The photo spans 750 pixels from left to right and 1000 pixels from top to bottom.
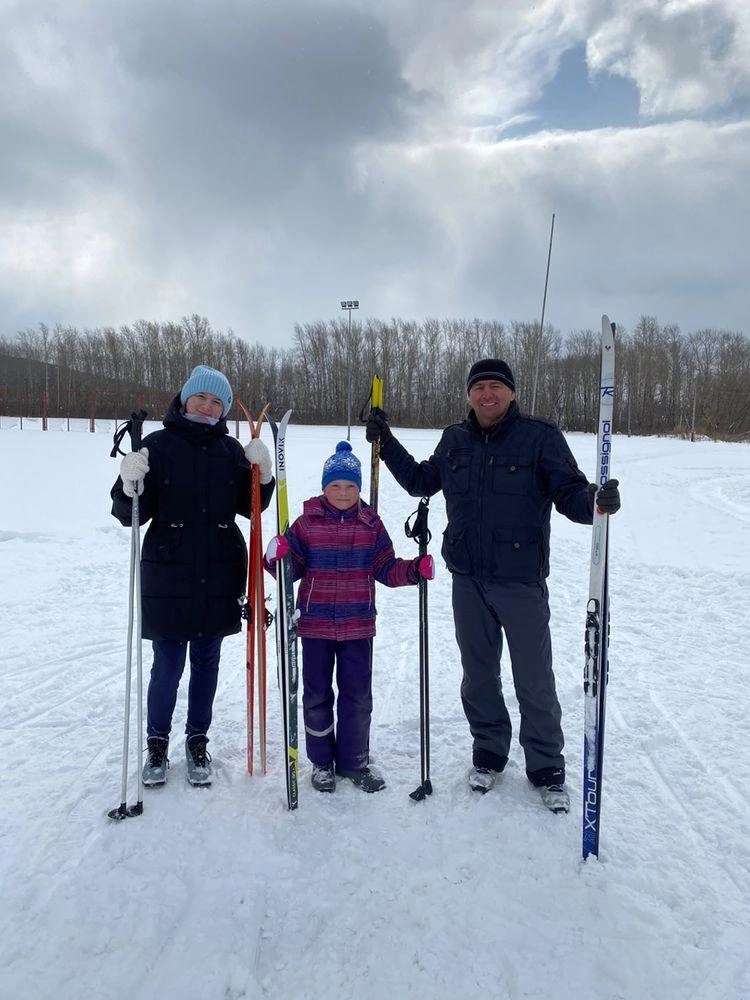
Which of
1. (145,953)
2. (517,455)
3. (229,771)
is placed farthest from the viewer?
(229,771)

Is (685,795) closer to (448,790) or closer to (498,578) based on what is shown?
(448,790)

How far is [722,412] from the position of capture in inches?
2156

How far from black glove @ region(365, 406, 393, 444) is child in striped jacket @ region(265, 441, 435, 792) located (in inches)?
15.7

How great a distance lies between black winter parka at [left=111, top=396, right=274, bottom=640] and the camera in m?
2.89

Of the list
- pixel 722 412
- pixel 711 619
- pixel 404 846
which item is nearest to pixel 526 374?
pixel 722 412

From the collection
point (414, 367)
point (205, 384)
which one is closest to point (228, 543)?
point (205, 384)

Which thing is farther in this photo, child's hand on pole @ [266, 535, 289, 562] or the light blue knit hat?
the light blue knit hat

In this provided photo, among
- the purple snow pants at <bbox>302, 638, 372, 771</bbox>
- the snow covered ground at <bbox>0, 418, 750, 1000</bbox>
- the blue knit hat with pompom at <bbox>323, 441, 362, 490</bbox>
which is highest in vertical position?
the blue knit hat with pompom at <bbox>323, 441, 362, 490</bbox>

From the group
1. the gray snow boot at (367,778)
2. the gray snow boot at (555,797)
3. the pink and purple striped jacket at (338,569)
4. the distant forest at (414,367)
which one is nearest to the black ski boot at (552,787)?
the gray snow boot at (555,797)

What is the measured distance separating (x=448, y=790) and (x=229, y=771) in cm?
116

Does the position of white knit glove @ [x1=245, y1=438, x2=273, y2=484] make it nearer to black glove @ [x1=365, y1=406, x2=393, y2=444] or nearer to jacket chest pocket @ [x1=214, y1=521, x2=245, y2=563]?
jacket chest pocket @ [x1=214, y1=521, x2=245, y2=563]

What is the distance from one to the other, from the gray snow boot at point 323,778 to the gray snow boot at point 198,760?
0.54 meters

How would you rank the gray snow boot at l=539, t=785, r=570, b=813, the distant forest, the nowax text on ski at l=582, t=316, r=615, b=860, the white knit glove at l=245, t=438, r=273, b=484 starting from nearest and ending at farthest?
the nowax text on ski at l=582, t=316, r=615, b=860 < the gray snow boot at l=539, t=785, r=570, b=813 < the white knit glove at l=245, t=438, r=273, b=484 < the distant forest

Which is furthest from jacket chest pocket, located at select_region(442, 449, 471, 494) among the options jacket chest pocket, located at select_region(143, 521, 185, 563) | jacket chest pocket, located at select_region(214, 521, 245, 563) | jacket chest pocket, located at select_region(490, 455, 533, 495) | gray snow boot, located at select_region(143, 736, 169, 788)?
gray snow boot, located at select_region(143, 736, 169, 788)
